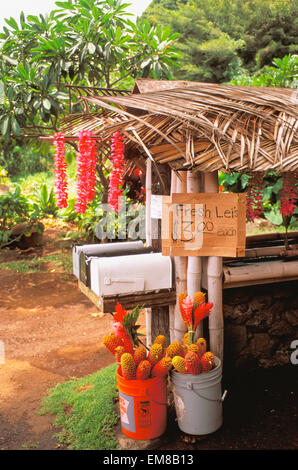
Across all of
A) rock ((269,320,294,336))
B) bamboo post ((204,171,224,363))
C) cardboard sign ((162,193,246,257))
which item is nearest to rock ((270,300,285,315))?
rock ((269,320,294,336))

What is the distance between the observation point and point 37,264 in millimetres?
8922

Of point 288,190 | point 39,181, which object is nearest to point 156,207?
point 288,190

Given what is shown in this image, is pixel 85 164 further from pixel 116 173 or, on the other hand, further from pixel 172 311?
pixel 172 311

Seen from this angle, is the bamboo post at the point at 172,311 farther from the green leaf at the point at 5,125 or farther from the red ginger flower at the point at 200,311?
the green leaf at the point at 5,125

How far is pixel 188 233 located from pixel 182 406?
1.29 metres

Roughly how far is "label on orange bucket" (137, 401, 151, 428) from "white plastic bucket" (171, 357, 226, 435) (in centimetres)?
23

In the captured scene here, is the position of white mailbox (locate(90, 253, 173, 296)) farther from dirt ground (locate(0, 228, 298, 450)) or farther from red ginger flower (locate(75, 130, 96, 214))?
dirt ground (locate(0, 228, 298, 450))

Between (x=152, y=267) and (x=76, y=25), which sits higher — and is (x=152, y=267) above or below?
below

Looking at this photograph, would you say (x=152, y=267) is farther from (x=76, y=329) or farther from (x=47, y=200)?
(x=47, y=200)

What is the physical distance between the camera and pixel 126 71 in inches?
290

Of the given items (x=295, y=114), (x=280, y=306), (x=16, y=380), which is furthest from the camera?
(x=16, y=380)

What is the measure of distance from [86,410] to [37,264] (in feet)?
17.7

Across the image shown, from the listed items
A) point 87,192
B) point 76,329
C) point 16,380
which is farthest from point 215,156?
point 76,329

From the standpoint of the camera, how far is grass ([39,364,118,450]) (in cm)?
345
